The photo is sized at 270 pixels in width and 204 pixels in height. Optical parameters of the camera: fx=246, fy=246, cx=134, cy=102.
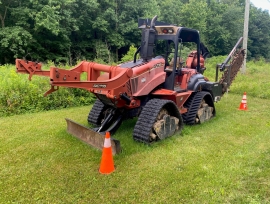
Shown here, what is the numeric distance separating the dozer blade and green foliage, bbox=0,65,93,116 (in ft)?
8.89

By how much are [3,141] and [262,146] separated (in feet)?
16.9

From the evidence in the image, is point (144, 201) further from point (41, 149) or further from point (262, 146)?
point (262, 146)

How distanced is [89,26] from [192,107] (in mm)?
23131

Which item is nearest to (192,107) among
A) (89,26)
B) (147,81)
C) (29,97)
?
(147,81)

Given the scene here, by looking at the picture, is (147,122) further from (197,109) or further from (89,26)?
(89,26)

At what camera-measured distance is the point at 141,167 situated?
3936 mm

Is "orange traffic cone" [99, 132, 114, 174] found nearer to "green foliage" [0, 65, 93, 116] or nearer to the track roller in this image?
Answer: the track roller

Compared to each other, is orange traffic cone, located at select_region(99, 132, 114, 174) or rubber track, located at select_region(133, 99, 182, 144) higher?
rubber track, located at select_region(133, 99, 182, 144)

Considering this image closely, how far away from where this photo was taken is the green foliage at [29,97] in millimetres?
7148

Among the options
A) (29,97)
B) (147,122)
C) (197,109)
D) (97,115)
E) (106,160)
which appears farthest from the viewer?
(29,97)

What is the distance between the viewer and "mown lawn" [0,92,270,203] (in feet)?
10.6

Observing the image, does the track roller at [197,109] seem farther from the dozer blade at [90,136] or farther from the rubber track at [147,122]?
the dozer blade at [90,136]

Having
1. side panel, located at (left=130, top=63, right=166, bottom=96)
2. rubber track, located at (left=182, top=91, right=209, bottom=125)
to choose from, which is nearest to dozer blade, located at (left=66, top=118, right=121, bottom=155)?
side panel, located at (left=130, top=63, right=166, bottom=96)

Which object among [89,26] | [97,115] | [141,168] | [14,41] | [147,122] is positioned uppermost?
[89,26]
